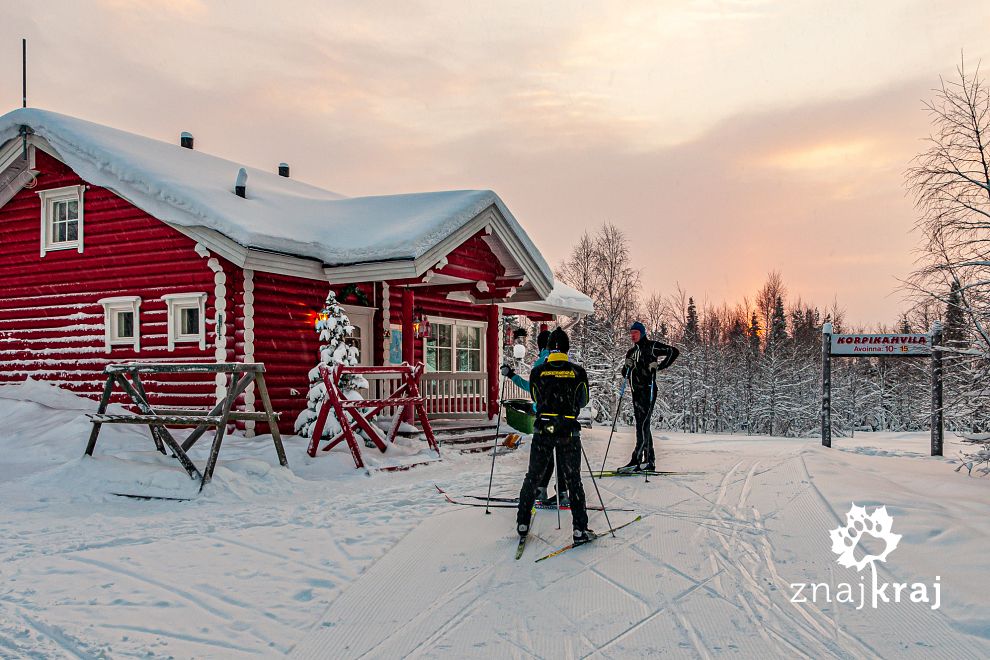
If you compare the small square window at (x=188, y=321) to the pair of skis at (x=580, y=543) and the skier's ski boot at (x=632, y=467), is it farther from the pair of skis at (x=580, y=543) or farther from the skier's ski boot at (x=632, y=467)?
the pair of skis at (x=580, y=543)

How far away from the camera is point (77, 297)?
47.4 feet

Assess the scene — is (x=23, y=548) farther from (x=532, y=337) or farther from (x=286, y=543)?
(x=532, y=337)

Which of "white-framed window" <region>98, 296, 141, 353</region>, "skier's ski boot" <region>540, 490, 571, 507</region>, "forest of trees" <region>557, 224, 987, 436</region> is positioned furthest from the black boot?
"forest of trees" <region>557, 224, 987, 436</region>

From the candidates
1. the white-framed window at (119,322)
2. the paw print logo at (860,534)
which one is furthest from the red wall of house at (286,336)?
the paw print logo at (860,534)

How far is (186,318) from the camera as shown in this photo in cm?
1345

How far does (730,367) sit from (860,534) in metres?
50.6

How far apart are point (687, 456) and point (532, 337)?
3747 cm

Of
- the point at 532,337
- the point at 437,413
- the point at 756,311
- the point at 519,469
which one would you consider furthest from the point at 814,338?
the point at 519,469

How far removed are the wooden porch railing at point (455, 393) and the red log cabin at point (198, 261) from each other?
144 centimetres

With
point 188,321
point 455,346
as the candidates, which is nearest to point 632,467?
point 188,321

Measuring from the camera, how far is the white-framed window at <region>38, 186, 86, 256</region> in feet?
→ 47.5

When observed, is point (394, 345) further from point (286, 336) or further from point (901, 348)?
point (901, 348)

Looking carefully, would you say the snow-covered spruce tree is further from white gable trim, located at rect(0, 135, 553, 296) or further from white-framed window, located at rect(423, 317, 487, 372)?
white-framed window, located at rect(423, 317, 487, 372)

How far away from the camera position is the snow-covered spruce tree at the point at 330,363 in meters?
11.9
